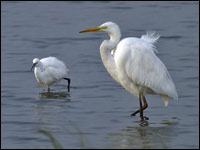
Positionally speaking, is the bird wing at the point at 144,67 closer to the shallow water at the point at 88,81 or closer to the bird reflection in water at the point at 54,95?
the shallow water at the point at 88,81

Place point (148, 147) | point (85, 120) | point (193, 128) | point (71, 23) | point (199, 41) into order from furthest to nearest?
point (71, 23) < point (199, 41) < point (85, 120) < point (193, 128) < point (148, 147)

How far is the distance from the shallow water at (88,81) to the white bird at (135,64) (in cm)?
43

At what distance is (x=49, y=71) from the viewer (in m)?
12.5

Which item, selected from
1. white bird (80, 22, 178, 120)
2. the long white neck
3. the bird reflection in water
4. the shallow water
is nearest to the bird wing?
white bird (80, 22, 178, 120)

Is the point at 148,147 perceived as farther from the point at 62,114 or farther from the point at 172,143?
the point at 62,114

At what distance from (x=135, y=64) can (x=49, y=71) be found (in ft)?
11.5

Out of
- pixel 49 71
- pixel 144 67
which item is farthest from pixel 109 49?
pixel 49 71

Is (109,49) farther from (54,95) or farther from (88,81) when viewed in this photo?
(88,81)

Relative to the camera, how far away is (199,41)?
1620cm

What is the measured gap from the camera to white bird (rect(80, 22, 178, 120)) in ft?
30.4

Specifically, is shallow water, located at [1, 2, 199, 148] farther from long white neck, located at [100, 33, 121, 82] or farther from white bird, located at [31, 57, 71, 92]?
long white neck, located at [100, 33, 121, 82]

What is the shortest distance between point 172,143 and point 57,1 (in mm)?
16014

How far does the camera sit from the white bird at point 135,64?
9273 mm

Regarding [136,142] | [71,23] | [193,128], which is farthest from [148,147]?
[71,23]
